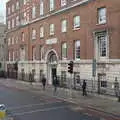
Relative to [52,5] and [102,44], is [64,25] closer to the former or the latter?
[52,5]

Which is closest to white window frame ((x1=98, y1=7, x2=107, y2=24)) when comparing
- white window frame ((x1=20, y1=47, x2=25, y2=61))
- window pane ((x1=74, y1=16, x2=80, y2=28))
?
window pane ((x1=74, y1=16, x2=80, y2=28))

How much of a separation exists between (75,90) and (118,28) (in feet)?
33.7

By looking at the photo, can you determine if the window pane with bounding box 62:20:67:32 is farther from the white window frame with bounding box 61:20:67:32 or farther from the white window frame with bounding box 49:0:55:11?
the white window frame with bounding box 49:0:55:11

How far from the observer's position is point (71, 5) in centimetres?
4459

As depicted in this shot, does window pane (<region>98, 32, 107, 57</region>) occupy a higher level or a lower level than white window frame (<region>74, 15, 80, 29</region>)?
lower

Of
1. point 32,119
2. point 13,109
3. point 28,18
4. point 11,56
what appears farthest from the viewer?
point 11,56

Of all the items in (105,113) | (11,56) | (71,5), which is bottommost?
(105,113)

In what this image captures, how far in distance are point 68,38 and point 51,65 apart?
6872 mm

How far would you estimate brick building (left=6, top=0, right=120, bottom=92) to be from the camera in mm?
36188

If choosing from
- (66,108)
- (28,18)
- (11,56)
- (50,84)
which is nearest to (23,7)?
(28,18)

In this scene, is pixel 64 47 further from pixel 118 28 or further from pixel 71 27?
pixel 118 28

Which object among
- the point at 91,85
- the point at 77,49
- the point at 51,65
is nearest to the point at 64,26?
the point at 77,49

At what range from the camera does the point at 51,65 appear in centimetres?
5062

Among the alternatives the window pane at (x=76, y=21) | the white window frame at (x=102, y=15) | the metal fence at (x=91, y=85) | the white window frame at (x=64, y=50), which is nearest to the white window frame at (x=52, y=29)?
the white window frame at (x=64, y=50)
